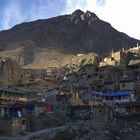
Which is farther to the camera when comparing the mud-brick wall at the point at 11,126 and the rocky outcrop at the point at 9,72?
the rocky outcrop at the point at 9,72

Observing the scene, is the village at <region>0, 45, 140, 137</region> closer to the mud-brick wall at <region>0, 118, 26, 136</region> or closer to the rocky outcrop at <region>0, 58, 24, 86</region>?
the mud-brick wall at <region>0, 118, 26, 136</region>

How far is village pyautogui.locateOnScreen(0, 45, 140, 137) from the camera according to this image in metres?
67.2

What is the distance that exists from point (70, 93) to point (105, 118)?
780 inches

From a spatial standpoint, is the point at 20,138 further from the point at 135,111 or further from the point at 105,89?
the point at 105,89

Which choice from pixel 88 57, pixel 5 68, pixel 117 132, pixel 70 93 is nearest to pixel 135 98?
pixel 70 93

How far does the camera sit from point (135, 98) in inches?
3312

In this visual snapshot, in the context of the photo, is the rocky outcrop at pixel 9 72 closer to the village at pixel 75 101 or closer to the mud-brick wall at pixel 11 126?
the village at pixel 75 101

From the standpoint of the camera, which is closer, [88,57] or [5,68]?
[5,68]

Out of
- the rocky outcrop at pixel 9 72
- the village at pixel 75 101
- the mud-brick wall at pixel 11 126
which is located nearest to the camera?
the mud-brick wall at pixel 11 126

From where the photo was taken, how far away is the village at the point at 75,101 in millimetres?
67188

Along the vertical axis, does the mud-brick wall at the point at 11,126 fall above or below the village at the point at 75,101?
below

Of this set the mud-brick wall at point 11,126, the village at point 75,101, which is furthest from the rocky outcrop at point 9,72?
the mud-brick wall at point 11,126

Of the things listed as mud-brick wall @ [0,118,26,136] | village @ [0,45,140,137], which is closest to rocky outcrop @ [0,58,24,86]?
village @ [0,45,140,137]

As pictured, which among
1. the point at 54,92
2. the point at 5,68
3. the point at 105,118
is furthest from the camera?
the point at 5,68
